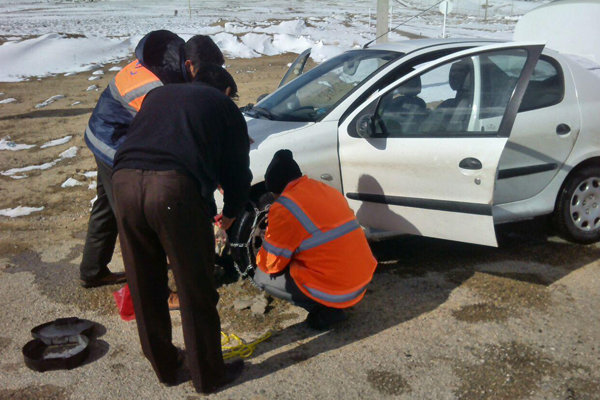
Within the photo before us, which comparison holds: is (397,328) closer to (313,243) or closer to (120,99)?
(313,243)

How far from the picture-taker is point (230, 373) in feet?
11.0

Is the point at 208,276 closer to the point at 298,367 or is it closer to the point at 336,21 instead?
the point at 298,367

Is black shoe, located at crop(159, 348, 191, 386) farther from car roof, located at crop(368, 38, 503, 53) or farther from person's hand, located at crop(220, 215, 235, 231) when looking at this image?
car roof, located at crop(368, 38, 503, 53)

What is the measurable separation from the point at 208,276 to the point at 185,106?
82 centimetres

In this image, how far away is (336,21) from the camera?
3344cm

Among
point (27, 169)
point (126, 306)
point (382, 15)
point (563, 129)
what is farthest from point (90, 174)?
point (382, 15)

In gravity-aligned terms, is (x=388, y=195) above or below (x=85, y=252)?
above

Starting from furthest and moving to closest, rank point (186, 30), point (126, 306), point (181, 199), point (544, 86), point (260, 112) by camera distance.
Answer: point (186, 30), point (260, 112), point (544, 86), point (126, 306), point (181, 199)

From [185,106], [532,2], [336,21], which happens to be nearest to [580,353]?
[185,106]

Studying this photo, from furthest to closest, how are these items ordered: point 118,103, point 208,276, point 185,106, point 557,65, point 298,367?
point 557,65
point 118,103
point 298,367
point 208,276
point 185,106

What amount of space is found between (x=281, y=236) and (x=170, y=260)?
2.71ft

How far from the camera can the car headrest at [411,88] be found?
453cm

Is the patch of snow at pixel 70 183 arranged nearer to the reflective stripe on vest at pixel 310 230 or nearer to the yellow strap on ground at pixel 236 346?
the yellow strap on ground at pixel 236 346

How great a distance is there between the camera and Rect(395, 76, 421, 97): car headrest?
14.9 feet
